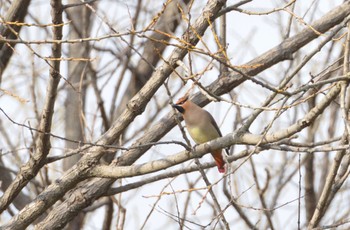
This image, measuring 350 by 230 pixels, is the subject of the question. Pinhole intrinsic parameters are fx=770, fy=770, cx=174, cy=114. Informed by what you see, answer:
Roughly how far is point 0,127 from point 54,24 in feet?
13.8

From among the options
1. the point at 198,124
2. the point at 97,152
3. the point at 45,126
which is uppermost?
the point at 198,124

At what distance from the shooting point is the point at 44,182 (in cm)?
606

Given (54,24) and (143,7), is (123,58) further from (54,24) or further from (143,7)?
(54,24)

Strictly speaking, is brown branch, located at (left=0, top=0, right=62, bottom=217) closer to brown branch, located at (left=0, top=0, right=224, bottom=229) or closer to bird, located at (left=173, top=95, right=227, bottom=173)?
brown branch, located at (left=0, top=0, right=224, bottom=229)

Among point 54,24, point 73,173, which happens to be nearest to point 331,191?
point 73,173

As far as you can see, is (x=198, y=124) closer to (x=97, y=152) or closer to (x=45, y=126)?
(x=97, y=152)

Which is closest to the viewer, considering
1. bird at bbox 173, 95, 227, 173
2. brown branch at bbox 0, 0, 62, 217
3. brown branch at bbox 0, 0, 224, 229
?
brown branch at bbox 0, 0, 62, 217

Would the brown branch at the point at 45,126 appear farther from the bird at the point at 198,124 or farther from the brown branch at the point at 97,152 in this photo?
the bird at the point at 198,124

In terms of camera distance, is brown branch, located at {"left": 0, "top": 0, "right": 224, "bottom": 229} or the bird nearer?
brown branch, located at {"left": 0, "top": 0, "right": 224, "bottom": 229}

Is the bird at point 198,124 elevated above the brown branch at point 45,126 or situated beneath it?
elevated above

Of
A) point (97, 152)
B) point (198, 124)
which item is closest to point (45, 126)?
point (97, 152)

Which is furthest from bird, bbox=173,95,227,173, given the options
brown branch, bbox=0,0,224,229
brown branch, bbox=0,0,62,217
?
brown branch, bbox=0,0,62,217

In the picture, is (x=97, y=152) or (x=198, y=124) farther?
(x=198, y=124)

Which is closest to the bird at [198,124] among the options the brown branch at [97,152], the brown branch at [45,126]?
the brown branch at [97,152]
